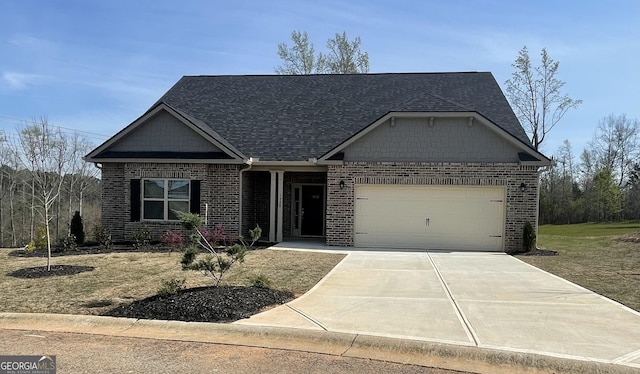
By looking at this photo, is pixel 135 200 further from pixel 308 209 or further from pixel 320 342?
pixel 320 342

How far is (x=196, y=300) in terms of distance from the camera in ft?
23.4

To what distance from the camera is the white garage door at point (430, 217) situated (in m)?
15.7

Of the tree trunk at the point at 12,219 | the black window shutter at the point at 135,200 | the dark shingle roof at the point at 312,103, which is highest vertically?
the dark shingle roof at the point at 312,103

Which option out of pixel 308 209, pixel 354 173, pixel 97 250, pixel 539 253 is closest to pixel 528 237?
pixel 539 253

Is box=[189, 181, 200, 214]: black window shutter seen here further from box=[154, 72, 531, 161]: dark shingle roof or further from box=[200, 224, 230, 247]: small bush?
box=[154, 72, 531, 161]: dark shingle roof

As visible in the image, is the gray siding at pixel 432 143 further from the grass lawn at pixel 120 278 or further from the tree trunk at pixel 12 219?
the tree trunk at pixel 12 219

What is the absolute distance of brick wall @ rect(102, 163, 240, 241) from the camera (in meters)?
16.5

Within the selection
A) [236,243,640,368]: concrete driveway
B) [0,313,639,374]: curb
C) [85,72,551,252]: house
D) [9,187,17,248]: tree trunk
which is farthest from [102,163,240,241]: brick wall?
[9,187,17,248]: tree trunk

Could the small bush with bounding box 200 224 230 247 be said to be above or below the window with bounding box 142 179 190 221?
below

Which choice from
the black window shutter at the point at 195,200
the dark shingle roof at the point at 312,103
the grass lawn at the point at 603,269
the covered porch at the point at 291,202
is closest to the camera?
the grass lawn at the point at 603,269

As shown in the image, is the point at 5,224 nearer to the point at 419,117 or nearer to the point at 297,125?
the point at 297,125

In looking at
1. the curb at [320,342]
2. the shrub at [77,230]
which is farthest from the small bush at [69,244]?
the curb at [320,342]

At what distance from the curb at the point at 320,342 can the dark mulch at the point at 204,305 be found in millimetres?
292

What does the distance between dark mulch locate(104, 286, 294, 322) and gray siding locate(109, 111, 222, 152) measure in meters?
9.59
